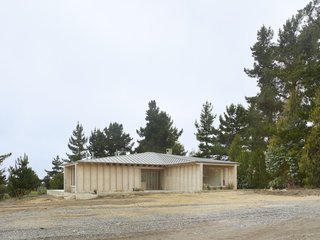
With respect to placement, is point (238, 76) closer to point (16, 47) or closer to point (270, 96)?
point (270, 96)

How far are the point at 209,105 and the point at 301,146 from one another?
31942 millimetres

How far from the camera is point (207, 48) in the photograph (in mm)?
25703

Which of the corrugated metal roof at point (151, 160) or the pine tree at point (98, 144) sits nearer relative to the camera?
the corrugated metal roof at point (151, 160)

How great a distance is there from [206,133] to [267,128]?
1033 inches

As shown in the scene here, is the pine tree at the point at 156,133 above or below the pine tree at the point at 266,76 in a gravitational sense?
below

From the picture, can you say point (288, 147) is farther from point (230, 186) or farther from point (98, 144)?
point (98, 144)

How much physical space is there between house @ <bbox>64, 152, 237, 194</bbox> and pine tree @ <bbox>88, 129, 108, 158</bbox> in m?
26.6

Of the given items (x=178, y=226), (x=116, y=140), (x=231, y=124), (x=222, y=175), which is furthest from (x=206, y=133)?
(x=178, y=226)

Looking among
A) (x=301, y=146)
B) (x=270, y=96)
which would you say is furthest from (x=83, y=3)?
(x=270, y=96)

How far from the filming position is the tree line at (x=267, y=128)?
26328 mm

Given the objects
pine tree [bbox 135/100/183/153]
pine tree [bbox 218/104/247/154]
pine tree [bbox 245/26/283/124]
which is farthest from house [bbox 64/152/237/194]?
pine tree [bbox 135/100/183/153]

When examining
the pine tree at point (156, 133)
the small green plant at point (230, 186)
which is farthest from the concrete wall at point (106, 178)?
the pine tree at point (156, 133)

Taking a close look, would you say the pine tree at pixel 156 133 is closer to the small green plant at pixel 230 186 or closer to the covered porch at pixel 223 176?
the covered porch at pixel 223 176

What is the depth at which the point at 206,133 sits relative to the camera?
55.0 meters
